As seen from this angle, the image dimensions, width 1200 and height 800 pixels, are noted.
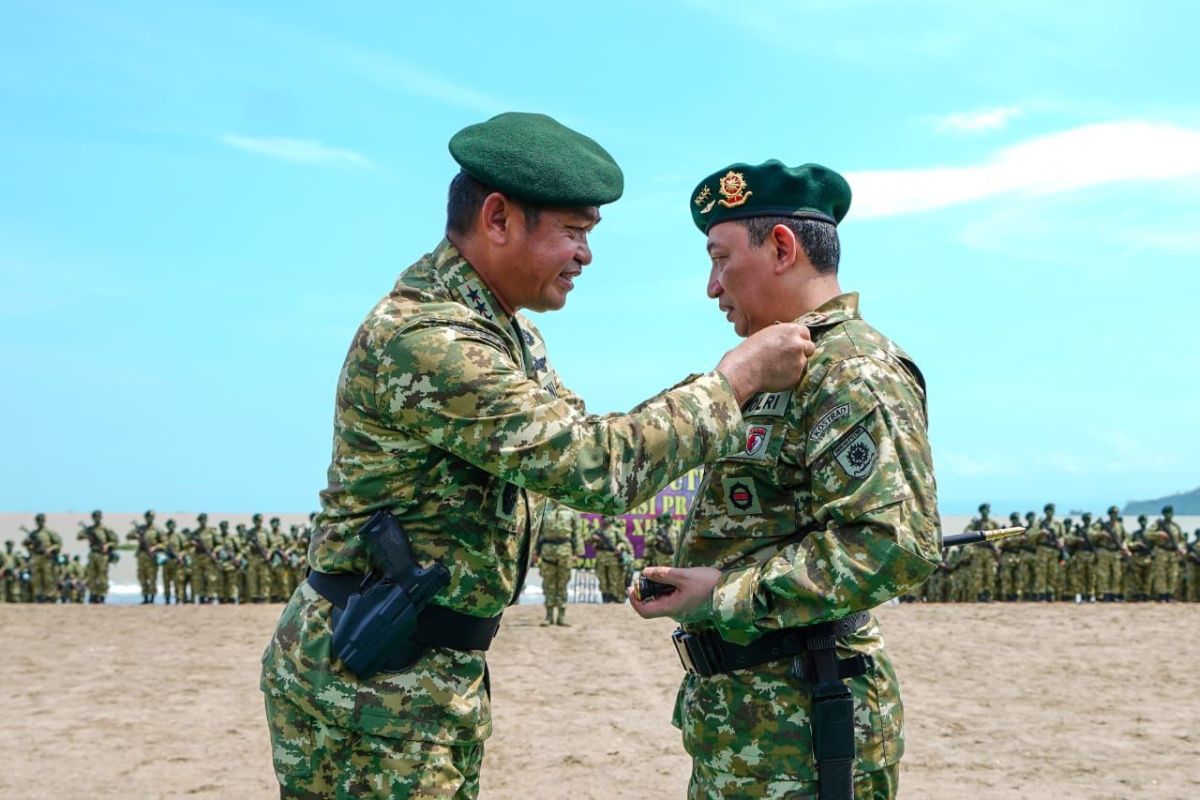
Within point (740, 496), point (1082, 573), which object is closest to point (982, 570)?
point (1082, 573)

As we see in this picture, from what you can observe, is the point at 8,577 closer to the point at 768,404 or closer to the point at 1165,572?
the point at 1165,572

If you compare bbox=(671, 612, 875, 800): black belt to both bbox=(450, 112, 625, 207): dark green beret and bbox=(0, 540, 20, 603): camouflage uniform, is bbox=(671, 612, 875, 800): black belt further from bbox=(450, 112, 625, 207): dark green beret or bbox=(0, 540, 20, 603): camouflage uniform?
bbox=(0, 540, 20, 603): camouflage uniform

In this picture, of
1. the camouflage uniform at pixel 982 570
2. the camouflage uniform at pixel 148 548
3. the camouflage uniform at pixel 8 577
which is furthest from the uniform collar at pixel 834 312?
the camouflage uniform at pixel 8 577

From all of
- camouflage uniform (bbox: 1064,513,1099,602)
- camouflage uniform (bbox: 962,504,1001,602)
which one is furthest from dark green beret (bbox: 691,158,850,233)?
camouflage uniform (bbox: 1064,513,1099,602)

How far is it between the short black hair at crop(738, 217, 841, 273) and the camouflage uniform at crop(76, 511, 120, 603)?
21885 millimetres

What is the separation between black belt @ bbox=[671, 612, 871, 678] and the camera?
2736 millimetres

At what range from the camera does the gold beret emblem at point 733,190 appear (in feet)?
9.90

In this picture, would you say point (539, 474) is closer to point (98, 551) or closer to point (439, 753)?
point (439, 753)

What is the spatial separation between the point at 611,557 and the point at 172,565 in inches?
347

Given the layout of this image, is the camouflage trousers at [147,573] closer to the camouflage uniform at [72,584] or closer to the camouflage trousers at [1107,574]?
the camouflage uniform at [72,584]

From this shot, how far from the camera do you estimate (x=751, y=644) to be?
2.76m

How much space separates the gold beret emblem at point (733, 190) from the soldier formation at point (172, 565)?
20.9 meters

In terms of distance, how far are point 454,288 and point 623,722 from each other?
791 cm

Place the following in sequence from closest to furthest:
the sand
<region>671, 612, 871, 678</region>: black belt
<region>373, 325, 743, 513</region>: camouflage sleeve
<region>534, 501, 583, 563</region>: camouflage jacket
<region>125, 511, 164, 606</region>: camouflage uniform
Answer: <region>373, 325, 743, 513</region>: camouflage sleeve
<region>671, 612, 871, 678</region>: black belt
the sand
<region>534, 501, 583, 563</region>: camouflage jacket
<region>125, 511, 164, 606</region>: camouflage uniform
